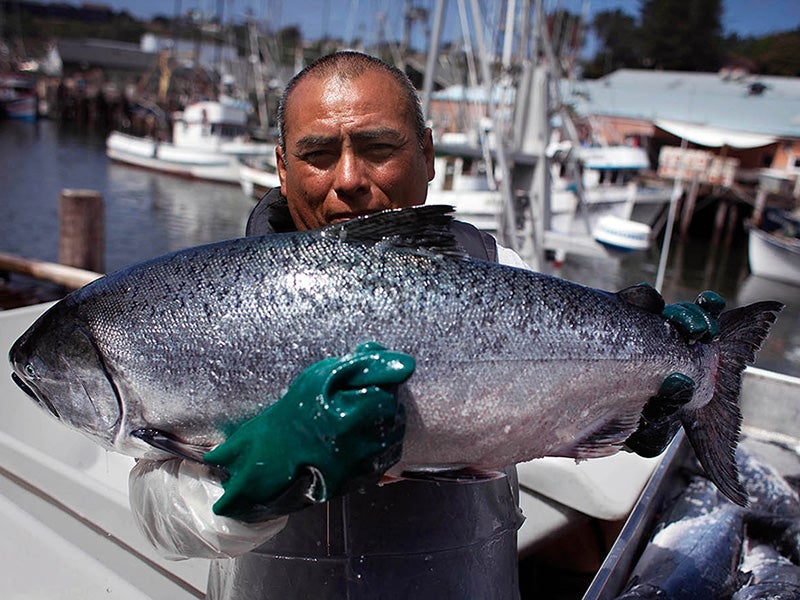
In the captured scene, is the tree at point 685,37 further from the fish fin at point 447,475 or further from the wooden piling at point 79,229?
the fish fin at point 447,475

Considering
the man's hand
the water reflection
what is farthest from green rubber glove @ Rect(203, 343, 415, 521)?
the water reflection

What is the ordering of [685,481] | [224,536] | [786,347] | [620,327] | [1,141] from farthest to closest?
[1,141] < [786,347] < [685,481] < [620,327] < [224,536]

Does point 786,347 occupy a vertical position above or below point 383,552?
below

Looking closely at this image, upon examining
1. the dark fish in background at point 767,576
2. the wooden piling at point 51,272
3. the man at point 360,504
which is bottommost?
the wooden piling at point 51,272

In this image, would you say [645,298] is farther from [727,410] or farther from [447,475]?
[447,475]

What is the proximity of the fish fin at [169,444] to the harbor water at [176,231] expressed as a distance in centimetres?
1612

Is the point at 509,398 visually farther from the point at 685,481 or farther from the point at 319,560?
the point at 685,481

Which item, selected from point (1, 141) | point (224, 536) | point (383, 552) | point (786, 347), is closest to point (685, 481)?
point (383, 552)

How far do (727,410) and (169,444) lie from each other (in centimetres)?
166

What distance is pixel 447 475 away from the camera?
5.47ft

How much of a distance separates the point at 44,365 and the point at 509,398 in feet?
4.10

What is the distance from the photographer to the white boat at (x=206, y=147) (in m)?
36.7

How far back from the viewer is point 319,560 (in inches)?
73.1

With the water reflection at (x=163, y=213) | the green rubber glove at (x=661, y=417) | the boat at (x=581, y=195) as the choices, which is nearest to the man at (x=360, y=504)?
the green rubber glove at (x=661, y=417)
